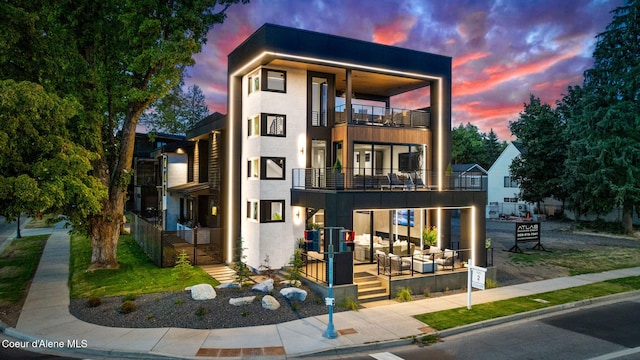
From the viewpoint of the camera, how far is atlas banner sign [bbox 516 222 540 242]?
25.8 m

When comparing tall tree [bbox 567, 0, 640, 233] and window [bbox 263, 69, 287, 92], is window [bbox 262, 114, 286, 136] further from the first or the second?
tall tree [bbox 567, 0, 640, 233]

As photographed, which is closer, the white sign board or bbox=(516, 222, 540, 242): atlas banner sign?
the white sign board

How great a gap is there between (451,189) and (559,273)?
7.34 metres

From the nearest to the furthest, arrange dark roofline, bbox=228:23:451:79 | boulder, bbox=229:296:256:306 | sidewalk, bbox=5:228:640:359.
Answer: sidewalk, bbox=5:228:640:359, boulder, bbox=229:296:256:306, dark roofline, bbox=228:23:451:79

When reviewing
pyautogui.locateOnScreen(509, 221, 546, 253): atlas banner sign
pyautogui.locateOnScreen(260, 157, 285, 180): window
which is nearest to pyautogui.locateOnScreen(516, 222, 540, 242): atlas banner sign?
pyautogui.locateOnScreen(509, 221, 546, 253): atlas banner sign

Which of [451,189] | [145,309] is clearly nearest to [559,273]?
[451,189]

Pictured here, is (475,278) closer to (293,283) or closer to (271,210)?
(293,283)

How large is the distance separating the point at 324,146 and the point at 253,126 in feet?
12.8

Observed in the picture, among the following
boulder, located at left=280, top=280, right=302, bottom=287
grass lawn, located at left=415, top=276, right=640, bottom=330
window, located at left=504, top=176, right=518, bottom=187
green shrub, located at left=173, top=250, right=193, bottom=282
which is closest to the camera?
grass lawn, located at left=415, top=276, right=640, bottom=330

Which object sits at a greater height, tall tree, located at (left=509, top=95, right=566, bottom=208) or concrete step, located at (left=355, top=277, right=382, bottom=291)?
tall tree, located at (left=509, top=95, right=566, bottom=208)

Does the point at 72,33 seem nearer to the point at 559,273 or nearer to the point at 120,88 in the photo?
the point at 120,88

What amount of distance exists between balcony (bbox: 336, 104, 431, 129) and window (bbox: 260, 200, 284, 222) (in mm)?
5434

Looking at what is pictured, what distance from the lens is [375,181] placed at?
776 inches

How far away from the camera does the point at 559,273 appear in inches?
806
